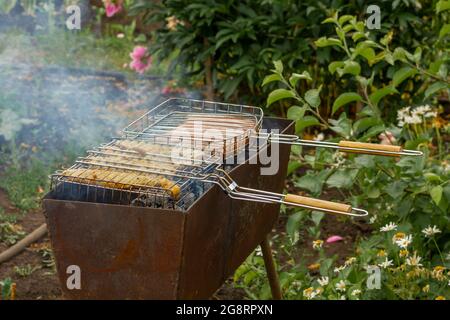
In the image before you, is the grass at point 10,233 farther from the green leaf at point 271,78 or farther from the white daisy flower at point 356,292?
the white daisy flower at point 356,292

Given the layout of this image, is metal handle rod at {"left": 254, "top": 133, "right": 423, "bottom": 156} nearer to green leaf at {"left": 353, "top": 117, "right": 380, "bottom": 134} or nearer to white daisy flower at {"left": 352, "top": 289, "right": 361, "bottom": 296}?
green leaf at {"left": 353, "top": 117, "right": 380, "bottom": 134}

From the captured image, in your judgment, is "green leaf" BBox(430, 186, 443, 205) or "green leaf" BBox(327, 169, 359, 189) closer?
"green leaf" BBox(430, 186, 443, 205)

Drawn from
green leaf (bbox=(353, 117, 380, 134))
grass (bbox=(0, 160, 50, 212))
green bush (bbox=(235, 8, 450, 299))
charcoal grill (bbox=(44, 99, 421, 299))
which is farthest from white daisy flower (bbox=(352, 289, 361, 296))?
grass (bbox=(0, 160, 50, 212))

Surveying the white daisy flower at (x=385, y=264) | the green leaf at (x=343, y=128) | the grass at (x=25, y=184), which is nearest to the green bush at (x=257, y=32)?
the grass at (x=25, y=184)

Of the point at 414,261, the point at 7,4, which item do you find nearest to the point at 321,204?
the point at 414,261

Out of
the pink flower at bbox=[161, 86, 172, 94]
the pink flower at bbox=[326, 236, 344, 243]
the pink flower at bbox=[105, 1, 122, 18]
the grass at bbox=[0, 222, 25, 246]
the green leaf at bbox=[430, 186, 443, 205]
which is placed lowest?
the grass at bbox=[0, 222, 25, 246]

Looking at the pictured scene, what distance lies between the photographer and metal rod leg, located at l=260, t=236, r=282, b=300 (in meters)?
3.60

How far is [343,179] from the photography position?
3.67 meters

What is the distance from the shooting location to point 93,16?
8.88 m

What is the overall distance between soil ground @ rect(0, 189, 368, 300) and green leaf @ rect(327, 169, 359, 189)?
98 centimetres

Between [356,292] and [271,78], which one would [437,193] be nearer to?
[356,292]

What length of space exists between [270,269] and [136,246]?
1292mm
